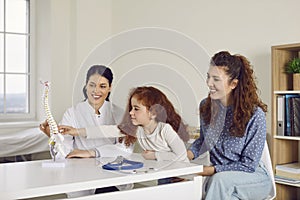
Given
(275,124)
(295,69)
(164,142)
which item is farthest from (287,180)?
(164,142)

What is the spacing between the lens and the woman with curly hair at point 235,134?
1759 millimetres

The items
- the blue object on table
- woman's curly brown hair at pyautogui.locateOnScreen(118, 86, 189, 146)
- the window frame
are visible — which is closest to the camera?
the blue object on table

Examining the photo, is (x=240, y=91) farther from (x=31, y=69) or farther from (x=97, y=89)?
(x=31, y=69)

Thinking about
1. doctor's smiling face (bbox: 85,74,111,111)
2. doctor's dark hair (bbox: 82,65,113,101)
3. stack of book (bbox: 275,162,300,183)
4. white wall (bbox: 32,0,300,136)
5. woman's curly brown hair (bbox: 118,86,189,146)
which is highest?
white wall (bbox: 32,0,300,136)

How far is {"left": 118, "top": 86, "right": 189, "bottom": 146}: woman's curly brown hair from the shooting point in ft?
5.73

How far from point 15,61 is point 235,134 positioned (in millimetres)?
2885

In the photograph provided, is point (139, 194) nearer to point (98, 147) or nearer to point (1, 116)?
point (98, 147)

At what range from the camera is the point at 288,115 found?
257 cm

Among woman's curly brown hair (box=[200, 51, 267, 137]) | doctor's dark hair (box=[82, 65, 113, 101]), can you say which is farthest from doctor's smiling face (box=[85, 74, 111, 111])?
woman's curly brown hair (box=[200, 51, 267, 137])

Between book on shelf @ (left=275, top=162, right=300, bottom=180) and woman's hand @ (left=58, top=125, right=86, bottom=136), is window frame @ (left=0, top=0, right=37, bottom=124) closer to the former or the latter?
woman's hand @ (left=58, top=125, right=86, bottom=136)

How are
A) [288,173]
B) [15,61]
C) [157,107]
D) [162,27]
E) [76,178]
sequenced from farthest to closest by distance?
1. [15,61]
2. [162,27]
3. [288,173]
4. [157,107]
5. [76,178]

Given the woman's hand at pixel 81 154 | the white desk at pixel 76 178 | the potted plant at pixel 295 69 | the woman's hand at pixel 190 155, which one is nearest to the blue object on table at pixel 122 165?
the white desk at pixel 76 178

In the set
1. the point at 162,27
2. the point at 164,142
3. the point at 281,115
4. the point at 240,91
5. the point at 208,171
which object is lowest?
the point at 208,171

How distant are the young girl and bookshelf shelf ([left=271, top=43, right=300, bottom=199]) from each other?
1.00 m
